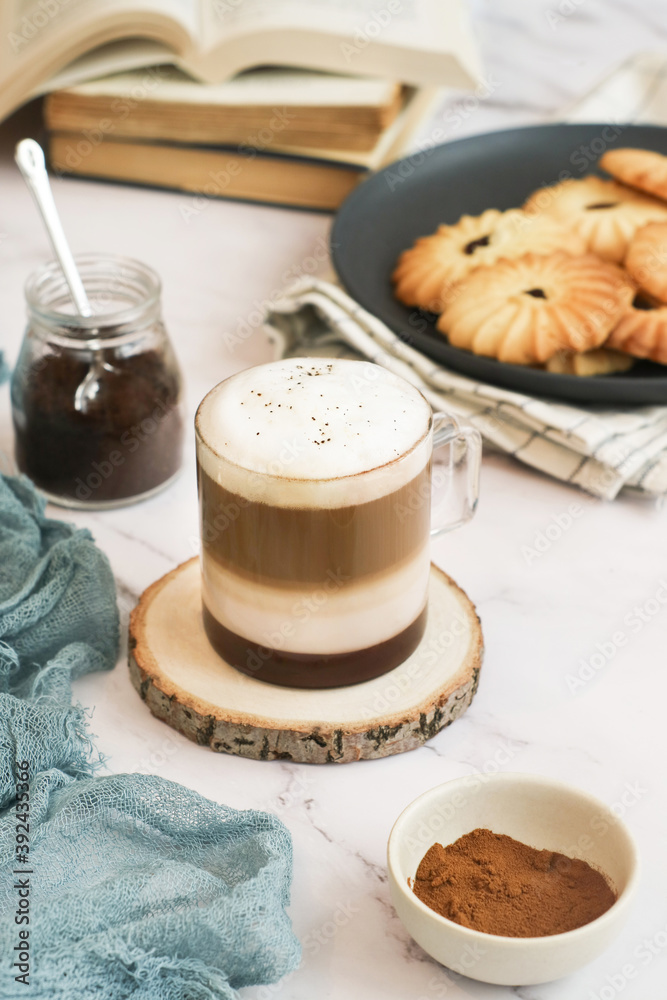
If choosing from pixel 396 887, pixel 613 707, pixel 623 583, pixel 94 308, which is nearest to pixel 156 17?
pixel 94 308

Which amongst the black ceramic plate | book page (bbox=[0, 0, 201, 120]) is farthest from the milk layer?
book page (bbox=[0, 0, 201, 120])

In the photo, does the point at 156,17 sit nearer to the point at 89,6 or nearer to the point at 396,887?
the point at 89,6

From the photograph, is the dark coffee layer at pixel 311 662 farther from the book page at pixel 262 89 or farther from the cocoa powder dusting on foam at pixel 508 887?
the book page at pixel 262 89

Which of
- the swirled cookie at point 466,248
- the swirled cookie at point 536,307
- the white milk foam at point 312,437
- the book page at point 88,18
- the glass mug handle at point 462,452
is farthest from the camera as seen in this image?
the book page at point 88,18

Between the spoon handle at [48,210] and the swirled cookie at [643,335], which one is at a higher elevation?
the spoon handle at [48,210]

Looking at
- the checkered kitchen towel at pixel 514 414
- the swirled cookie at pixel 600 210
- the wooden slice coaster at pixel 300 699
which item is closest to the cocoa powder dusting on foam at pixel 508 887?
the wooden slice coaster at pixel 300 699

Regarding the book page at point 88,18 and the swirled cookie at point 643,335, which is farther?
the book page at point 88,18

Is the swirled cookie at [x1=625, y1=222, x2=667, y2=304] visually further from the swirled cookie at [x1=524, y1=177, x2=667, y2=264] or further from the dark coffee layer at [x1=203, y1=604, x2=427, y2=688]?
the dark coffee layer at [x1=203, y1=604, x2=427, y2=688]
